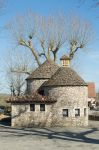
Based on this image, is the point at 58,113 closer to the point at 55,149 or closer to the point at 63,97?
the point at 63,97

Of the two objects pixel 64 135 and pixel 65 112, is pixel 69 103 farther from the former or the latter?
pixel 64 135

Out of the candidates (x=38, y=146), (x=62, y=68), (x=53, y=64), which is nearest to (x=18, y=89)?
(x=53, y=64)

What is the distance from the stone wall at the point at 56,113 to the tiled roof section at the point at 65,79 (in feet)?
1.82

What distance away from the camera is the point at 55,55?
170 feet

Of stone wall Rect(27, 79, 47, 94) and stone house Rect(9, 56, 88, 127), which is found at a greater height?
stone wall Rect(27, 79, 47, 94)

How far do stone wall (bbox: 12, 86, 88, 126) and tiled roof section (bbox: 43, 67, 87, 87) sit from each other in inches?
21.9

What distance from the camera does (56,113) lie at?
3791 cm

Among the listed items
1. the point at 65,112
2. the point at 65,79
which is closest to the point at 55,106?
the point at 65,112

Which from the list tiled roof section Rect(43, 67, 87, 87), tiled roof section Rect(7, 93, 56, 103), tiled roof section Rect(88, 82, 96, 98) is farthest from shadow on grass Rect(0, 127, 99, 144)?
tiled roof section Rect(88, 82, 96, 98)

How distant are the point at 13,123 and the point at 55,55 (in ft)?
54.6

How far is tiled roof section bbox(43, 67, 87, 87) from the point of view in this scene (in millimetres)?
38906

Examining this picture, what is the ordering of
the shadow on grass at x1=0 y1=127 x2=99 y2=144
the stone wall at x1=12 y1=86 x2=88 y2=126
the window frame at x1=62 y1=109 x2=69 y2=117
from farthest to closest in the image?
the window frame at x1=62 y1=109 x2=69 y2=117, the stone wall at x1=12 y1=86 x2=88 y2=126, the shadow on grass at x1=0 y1=127 x2=99 y2=144

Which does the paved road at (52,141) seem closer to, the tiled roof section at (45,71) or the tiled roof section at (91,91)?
the tiled roof section at (45,71)

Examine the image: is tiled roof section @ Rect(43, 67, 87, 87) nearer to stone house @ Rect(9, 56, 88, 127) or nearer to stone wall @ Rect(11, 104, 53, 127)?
stone house @ Rect(9, 56, 88, 127)
